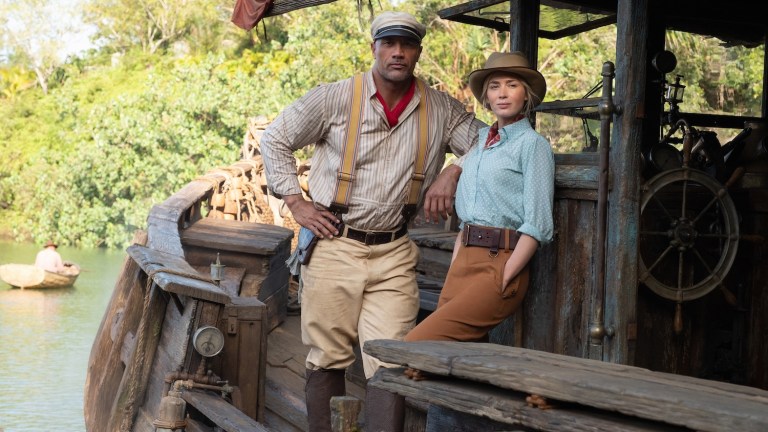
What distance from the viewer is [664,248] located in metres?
4.72

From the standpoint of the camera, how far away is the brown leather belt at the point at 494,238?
4219 millimetres

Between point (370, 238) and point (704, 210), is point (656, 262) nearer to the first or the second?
point (704, 210)

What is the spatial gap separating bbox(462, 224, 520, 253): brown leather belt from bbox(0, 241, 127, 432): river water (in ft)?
33.1

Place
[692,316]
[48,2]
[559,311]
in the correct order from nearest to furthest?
[559,311] < [692,316] < [48,2]

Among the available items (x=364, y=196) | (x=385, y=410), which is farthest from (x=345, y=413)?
(x=364, y=196)

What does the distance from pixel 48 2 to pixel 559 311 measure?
43.0 m

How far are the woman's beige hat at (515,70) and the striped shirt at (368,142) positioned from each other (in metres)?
0.50

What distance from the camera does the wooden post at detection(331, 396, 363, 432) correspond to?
376cm

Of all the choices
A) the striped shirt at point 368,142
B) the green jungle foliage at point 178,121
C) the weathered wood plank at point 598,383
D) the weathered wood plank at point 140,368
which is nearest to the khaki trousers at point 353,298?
the striped shirt at point 368,142

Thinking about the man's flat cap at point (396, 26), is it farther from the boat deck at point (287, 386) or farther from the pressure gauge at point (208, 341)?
the boat deck at point (287, 386)

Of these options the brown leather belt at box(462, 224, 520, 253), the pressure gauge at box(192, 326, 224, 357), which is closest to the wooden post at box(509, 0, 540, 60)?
the brown leather belt at box(462, 224, 520, 253)

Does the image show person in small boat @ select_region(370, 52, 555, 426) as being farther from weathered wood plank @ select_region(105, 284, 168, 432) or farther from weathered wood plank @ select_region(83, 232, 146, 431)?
weathered wood plank @ select_region(83, 232, 146, 431)

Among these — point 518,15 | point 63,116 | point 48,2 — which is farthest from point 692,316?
point 48,2

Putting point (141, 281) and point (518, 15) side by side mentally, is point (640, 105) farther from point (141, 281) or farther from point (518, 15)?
point (141, 281)
